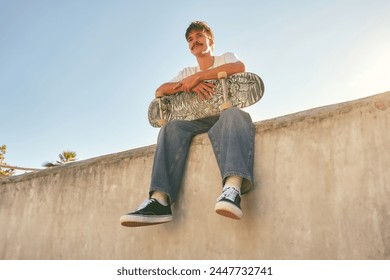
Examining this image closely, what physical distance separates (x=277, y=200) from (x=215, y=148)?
0.51 meters

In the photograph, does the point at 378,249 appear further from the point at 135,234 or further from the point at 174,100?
the point at 174,100

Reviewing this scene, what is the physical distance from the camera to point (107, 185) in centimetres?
309

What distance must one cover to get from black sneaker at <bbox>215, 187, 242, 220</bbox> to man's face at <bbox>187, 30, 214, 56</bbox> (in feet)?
4.96

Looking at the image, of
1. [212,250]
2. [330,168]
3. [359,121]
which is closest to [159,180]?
[212,250]

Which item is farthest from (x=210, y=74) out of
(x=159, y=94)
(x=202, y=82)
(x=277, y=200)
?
(x=277, y=200)

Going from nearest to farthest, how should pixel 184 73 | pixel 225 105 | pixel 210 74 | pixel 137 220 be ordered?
pixel 137 220
pixel 225 105
pixel 210 74
pixel 184 73

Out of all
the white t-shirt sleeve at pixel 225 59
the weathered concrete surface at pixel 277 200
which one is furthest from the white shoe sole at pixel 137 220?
the white t-shirt sleeve at pixel 225 59

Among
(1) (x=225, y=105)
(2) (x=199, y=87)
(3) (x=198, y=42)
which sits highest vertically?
(3) (x=198, y=42)

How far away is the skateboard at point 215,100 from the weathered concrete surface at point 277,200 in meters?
0.32

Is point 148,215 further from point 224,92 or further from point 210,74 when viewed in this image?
point 210,74

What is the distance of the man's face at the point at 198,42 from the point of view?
319 centimetres

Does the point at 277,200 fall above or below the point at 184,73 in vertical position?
below

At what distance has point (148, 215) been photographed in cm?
223
